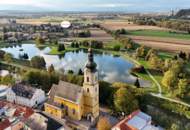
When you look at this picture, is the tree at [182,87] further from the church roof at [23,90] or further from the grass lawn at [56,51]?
the grass lawn at [56,51]

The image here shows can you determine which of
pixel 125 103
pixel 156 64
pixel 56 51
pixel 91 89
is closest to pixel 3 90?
pixel 91 89

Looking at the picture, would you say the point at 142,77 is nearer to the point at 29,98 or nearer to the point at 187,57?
the point at 187,57

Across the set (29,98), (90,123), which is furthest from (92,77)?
(29,98)

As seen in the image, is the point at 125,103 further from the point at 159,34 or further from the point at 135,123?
the point at 159,34

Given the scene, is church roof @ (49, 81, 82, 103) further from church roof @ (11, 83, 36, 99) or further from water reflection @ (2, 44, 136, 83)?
water reflection @ (2, 44, 136, 83)

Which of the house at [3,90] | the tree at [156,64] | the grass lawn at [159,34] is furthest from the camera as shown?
the grass lawn at [159,34]

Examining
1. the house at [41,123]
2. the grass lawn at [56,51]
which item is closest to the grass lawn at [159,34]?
the grass lawn at [56,51]
